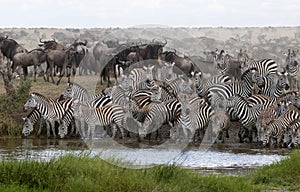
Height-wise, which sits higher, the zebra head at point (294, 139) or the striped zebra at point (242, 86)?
the striped zebra at point (242, 86)

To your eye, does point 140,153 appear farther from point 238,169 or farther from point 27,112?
point 27,112

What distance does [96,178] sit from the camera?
31.8ft

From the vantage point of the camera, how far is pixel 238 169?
13742 millimetres

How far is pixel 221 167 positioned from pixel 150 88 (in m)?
6.33

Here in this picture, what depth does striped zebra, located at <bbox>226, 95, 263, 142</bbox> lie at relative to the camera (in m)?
17.9

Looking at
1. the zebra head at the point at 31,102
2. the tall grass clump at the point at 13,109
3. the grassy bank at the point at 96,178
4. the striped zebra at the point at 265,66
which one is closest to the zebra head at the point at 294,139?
the striped zebra at the point at 265,66

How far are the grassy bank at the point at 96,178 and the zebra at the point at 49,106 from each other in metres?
7.71

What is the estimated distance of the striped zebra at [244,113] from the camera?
17875 millimetres

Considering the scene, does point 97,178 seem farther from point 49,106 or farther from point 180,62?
point 180,62

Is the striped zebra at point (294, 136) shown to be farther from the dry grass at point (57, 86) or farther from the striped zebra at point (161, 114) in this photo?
the dry grass at point (57, 86)

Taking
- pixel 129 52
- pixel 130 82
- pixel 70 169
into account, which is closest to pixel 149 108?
pixel 130 82

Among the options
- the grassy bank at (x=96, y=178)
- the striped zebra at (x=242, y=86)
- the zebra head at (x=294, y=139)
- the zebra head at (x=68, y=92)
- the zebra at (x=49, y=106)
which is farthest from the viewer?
the zebra head at (x=68, y=92)

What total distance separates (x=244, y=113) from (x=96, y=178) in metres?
8.86

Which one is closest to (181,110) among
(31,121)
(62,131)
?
(62,131)
